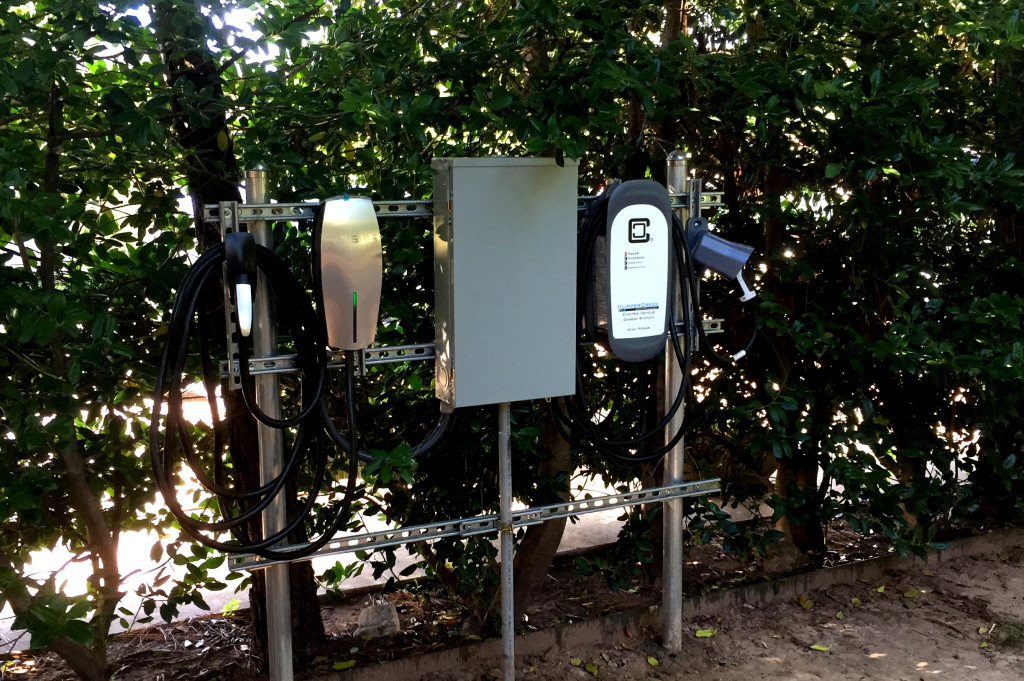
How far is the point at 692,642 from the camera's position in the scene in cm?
391

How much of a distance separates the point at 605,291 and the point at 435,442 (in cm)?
74

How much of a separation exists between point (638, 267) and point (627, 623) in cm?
153

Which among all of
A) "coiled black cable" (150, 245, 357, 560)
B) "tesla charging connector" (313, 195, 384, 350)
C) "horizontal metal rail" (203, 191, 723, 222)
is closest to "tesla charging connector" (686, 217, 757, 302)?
"horizontal metal rail" (203, 191, 723, 222)

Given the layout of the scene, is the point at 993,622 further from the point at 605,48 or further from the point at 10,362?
the point at 10,362

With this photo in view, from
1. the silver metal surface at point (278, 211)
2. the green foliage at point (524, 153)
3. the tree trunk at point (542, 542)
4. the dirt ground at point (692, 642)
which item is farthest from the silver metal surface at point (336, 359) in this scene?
the dirt ground at point (692, 642)

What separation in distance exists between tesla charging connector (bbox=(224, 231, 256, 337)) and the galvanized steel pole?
161 cm

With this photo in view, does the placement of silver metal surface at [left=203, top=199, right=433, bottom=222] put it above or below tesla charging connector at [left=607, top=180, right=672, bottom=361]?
above

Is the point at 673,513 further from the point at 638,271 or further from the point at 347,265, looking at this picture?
the point at 347,265

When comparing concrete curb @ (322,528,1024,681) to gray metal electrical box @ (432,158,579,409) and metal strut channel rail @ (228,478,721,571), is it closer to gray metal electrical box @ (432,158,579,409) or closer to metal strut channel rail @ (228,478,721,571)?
metal strut channel rail @ (228,478,721,571)

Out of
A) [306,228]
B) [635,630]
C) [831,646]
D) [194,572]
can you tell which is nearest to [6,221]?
[306,228]

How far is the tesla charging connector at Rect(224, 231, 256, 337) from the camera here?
8.36ft

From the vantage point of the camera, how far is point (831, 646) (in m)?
3.91

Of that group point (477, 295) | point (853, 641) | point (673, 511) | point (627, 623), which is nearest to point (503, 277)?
point (477, 295)

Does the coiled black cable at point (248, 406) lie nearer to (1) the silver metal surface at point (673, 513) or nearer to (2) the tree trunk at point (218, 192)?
(2) the tree trunk at point (218, 192)
